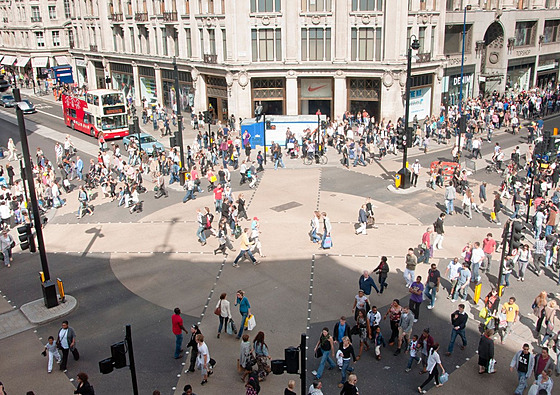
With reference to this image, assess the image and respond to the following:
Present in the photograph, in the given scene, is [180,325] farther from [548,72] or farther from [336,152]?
[548,72]

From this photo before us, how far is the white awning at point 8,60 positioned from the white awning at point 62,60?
9929 mm

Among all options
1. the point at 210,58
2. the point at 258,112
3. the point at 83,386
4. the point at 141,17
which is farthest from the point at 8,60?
the point at 83,386

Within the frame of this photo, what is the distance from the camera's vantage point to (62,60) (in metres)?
84.3

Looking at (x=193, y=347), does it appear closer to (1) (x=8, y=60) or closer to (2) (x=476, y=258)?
(2) (x=476, y=258)

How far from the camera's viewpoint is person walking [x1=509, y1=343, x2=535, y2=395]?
13.9 metres

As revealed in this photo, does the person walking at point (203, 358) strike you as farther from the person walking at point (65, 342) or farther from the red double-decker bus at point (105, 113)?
the red double-decker bus at point (105, 113)

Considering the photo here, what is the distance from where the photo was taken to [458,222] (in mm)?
25781

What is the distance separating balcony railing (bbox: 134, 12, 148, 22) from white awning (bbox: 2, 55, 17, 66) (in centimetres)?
4053

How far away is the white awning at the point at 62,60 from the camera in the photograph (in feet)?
275

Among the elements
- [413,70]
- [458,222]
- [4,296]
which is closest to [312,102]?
[413,70]

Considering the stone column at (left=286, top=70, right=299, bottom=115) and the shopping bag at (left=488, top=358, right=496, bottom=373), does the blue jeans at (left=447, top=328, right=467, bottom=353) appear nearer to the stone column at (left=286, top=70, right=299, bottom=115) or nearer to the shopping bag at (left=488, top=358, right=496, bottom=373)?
the shopping bag at (left=488, top=358, right=496, bottom=373)

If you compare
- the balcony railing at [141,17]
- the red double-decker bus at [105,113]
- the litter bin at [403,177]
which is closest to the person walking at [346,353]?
the litter bin at [403,177]

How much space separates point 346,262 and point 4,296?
501 inches

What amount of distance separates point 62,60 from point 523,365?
84.5m
